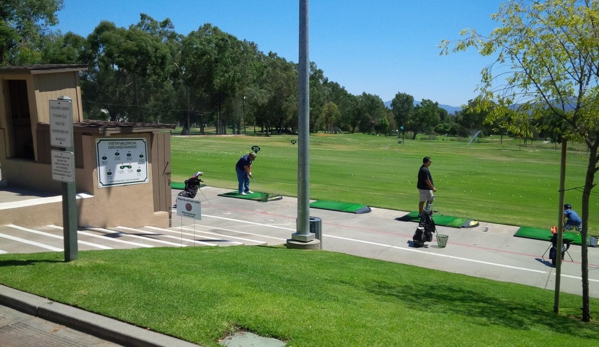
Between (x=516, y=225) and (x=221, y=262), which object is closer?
(x=221, y=262)

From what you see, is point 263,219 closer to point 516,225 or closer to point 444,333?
point 516,225

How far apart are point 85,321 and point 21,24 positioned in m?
50.9

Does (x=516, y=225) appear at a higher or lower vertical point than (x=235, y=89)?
lower

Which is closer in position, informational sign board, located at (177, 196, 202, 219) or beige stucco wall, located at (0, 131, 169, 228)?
beige stucco wall, located at (0, 131, 169, 228)

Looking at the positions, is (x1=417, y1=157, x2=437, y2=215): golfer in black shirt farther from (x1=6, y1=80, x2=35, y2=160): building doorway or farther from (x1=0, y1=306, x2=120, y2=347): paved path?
(x1=0, y1=306, x2=120, y2=347): paved path

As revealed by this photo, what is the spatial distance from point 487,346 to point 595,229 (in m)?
13.3

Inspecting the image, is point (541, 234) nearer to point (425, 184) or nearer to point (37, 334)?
point (425, 184)

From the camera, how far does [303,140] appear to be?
1120 centimetres

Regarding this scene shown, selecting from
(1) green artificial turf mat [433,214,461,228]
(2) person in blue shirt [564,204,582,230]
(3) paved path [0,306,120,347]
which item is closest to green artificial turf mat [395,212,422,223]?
(1) green artificial turf mat [433,214,461,228]

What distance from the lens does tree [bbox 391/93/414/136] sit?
141625mm

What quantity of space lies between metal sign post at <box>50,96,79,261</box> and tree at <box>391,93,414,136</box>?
137 meters

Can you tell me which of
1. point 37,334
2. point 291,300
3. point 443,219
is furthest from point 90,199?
point 443,219

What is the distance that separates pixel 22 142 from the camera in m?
14.3

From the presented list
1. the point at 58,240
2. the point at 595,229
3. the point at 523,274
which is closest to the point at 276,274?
the point at 58,240
